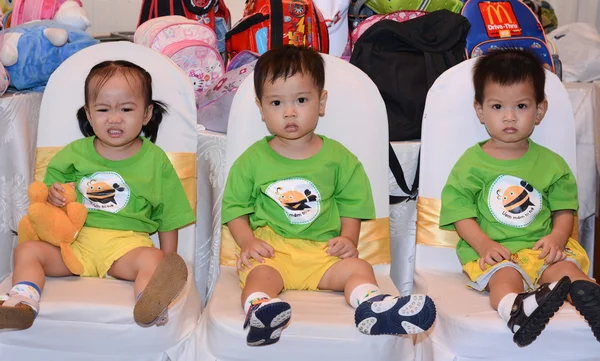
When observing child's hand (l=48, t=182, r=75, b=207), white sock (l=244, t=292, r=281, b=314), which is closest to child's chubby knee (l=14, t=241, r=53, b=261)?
child's hand (l=48, t=182, r=75, b=207)

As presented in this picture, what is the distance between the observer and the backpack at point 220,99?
2.29 metres

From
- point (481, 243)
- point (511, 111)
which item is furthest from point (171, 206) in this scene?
point (511, 111)

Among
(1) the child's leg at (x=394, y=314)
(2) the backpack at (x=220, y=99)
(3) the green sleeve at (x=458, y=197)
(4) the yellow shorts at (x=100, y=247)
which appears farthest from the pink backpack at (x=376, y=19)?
(1) the child's leg at (x=394, y=314)

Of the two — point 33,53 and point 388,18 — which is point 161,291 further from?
point 388,18

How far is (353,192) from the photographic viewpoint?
2004 millimetres

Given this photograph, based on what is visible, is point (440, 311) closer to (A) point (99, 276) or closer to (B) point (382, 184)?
(B) point (382, 184)

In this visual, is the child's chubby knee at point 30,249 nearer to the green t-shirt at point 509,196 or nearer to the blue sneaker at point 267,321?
the blue sneaker at point 267,321

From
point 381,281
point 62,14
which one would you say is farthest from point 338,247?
point 62,14

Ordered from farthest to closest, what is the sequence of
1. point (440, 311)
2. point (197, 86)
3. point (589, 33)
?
point (589, 33), point (197, 86), point (440, 311)

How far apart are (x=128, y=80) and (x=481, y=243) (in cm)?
96

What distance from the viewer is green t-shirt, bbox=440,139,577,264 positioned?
1.98m

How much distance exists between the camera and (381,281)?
6.42ft

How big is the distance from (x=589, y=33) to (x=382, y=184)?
4.71 ft

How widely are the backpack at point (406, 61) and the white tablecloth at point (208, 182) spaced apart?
6cm
